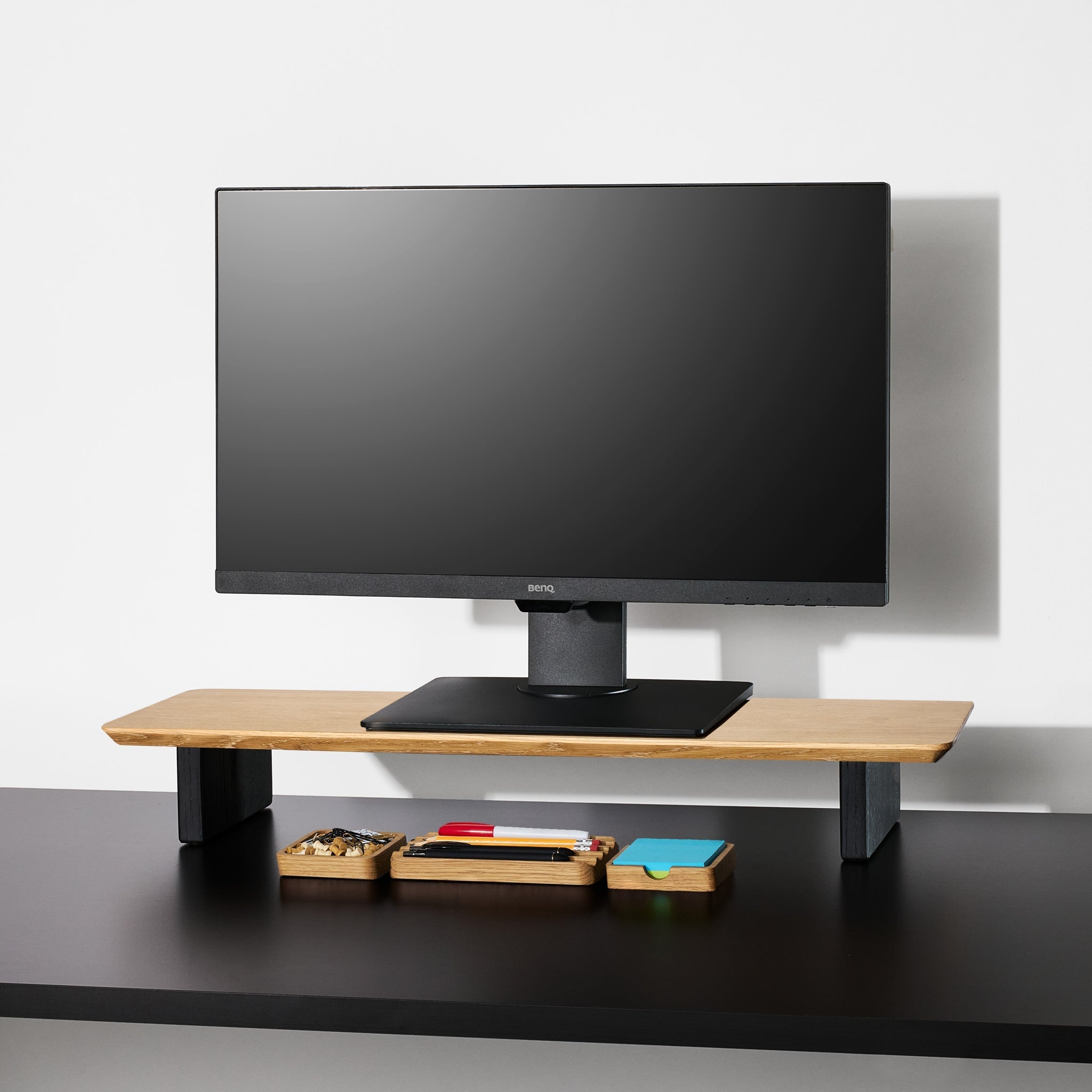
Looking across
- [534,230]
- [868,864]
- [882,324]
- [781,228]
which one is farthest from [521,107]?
[868,864]

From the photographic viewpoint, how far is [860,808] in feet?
4.37

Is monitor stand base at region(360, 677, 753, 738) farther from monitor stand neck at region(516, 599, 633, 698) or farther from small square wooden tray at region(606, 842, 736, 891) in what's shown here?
small square wooden tray at region(606, 842, 736, 891)

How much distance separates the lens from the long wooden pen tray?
50.7 inches

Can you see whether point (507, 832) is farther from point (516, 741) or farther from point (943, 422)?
point (943, 422)

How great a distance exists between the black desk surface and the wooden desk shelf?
54mm

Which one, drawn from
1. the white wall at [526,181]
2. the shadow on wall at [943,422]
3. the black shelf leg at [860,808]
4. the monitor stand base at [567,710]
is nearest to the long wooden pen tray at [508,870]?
the monitor stand base at [567,710]

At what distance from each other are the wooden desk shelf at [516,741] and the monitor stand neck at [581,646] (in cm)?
9

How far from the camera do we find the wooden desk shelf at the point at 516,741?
1294 mm

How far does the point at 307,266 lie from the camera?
1.48 metres

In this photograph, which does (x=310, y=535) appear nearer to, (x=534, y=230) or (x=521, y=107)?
(x=534, y=230)

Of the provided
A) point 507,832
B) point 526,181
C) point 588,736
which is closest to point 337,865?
point 507,832

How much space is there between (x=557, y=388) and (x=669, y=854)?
490 mm

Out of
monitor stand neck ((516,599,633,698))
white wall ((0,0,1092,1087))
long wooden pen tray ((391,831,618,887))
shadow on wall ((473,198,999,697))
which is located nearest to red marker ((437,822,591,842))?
long wooden pen tray ((391,831,618,887))

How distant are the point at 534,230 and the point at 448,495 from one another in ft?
0.96
